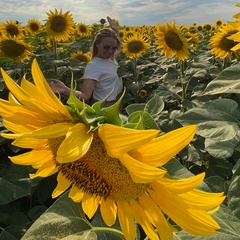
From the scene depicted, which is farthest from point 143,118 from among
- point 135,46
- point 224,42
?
point 135,46

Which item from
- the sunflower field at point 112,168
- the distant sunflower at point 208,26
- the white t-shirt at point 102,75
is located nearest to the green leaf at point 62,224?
the sunflower field at point 112,168

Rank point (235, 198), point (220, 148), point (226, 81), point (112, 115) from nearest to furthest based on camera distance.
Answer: point (112, 115)
point (235, 198)
point (226, 81)
point (220, 148)

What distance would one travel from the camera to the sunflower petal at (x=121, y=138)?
0.66 m

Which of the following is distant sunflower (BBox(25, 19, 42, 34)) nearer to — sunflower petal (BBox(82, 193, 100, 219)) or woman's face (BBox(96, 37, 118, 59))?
woman's face (BBox(96, 37, 118, 59))

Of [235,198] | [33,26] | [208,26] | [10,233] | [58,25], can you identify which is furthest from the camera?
[208,26]

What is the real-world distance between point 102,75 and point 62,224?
305 centimetres

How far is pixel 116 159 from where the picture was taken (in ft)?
2.48

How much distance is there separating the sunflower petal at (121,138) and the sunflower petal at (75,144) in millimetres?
36

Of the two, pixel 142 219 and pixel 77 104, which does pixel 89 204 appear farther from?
pixel 77 104

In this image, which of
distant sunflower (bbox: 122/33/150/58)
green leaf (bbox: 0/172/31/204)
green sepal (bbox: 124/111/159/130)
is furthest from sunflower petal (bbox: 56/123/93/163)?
distant sunflower (bbox: 122/33/150/58)

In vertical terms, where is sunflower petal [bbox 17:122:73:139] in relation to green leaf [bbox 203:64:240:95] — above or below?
above

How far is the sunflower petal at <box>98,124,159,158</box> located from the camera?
0.66 meters

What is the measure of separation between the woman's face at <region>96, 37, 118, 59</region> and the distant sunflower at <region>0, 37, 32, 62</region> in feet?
2.40

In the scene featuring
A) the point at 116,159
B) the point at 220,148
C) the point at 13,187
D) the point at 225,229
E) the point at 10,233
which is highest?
the point at 116,159
